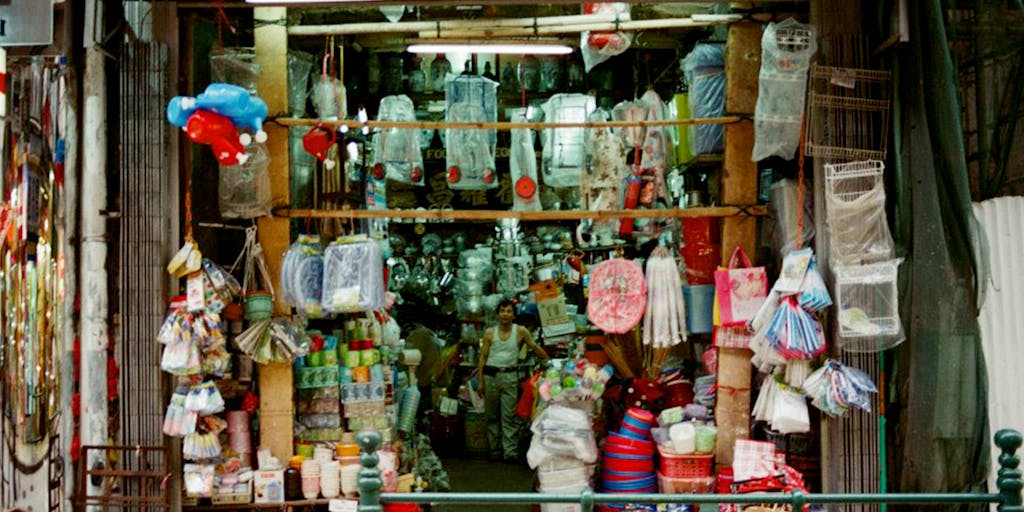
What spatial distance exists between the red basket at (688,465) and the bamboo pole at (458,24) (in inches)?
129

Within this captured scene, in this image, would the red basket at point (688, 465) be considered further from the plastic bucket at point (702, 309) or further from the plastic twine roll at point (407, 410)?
the plastic twine roll at point (407, 410)

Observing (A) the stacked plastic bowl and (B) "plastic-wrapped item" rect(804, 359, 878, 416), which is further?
(A) the stacked plastic bowl

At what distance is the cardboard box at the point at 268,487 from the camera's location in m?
7.21

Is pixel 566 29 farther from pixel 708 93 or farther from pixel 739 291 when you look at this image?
pixel 739 291

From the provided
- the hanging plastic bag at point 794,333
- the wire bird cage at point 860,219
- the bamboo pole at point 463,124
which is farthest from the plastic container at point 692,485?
the bamboo pole at point 463,124

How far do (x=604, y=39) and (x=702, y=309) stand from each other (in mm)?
2219

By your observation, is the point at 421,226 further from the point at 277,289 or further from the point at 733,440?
the point at 733,440

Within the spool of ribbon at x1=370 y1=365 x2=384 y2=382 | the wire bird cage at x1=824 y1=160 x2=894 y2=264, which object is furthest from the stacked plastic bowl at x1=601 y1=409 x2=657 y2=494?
the wire bird cage at x1=824 y1=160 x2=894 y2=264

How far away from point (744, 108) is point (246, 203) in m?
3.59

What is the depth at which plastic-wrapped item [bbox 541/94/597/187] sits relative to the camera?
880cm

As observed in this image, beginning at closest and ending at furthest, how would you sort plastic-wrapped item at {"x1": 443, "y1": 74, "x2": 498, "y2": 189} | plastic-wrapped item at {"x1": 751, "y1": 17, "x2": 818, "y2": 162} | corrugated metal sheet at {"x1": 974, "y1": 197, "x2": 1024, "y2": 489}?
corrugated metal sheet at {"x1": 974, "y1": 197, "x2": 1024, "y2": 489} → plastic-wrapped item at {"x1": 751, "y1": 17, "x2": 818, "y2": 162} → plastic-wrapped item at {"x1": 443, "y1": 74, "x2": 498, "y2": 189}

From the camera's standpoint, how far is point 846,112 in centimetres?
693

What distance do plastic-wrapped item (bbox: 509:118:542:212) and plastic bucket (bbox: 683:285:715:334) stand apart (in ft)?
4.90

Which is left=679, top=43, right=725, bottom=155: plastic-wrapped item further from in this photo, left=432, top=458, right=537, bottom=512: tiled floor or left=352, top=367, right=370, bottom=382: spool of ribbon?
left=432, top=458, right=537, bottom=512: tiled floor
